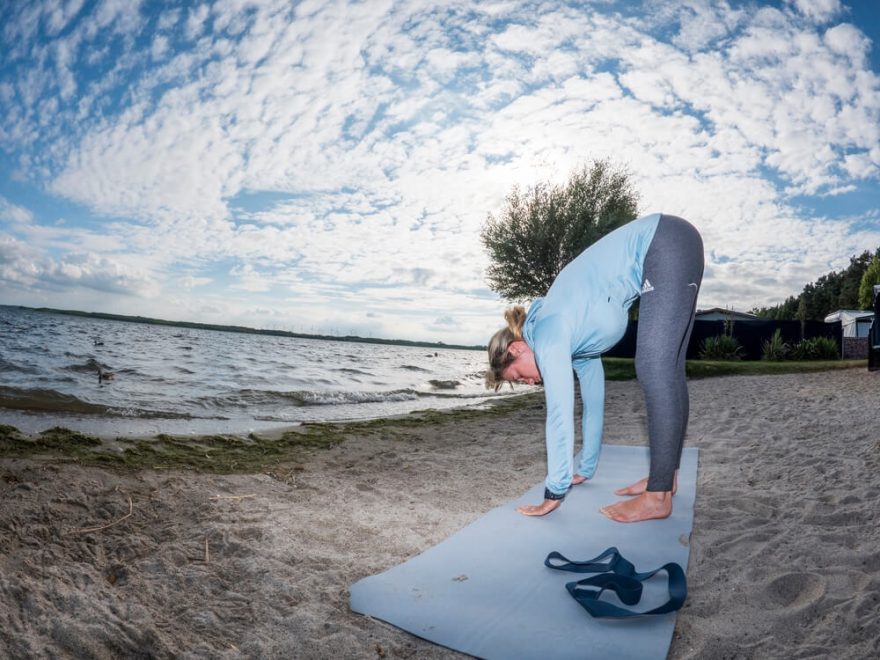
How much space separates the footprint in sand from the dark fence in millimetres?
17358

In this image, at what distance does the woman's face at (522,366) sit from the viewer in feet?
8.48

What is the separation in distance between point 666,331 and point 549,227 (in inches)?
720

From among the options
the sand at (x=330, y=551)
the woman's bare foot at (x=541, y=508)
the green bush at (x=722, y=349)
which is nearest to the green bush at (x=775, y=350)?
the green bush at (x=722, y=349)

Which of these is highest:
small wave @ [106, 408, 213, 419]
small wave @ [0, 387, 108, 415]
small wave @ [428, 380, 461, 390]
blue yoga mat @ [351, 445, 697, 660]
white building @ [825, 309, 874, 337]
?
white building @ [825, 309, 874, 337]

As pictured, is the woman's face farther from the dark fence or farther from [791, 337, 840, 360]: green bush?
[791, 337, 840, 360]: green bush

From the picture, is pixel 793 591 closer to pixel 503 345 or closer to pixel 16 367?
pixel 503 345

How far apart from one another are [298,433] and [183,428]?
5.03 ft

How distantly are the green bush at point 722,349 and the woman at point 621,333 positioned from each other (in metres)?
16.8

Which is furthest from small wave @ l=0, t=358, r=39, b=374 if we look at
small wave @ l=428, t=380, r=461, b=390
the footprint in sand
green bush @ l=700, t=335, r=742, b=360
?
green bush @ l=700, t=335, r=742, b=360

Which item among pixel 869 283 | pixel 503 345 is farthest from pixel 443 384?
pixel 869 283

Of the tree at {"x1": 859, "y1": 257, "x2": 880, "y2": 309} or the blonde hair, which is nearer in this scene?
the blonde hair

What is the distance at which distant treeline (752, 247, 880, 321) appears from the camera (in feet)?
189

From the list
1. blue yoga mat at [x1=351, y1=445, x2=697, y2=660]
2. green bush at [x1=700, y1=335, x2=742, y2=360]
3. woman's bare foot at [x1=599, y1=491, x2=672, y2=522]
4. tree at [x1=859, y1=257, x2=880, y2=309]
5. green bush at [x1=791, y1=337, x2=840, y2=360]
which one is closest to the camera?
blue yoga mat at [x1=351, y1=445, x2=697, y2=660]

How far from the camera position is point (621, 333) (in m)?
2.70
